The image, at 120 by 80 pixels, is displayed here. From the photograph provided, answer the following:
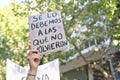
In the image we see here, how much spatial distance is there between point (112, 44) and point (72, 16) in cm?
197

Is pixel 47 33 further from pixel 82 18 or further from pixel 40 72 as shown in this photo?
pixel 82 18

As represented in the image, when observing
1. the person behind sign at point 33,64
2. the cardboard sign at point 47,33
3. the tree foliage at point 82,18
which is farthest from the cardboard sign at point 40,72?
the tree foliage at point 82,18

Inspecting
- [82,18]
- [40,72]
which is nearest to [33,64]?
[40,72]

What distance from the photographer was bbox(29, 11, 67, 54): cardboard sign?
6064 mm

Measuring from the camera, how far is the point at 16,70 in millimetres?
6938

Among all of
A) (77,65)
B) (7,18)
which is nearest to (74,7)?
(7,18)

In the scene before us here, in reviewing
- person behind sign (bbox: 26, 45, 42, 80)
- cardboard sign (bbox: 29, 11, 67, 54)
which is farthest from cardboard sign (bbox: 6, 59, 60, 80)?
person behind sign (bbox: 26, 45, 42, 80)

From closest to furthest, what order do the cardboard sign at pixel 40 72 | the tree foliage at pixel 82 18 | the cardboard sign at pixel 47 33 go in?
1. the cardboard sign at pixel 47 33
2. the cardboard sign at pixel 40 72
3. the tree foliage at pixel 82 18

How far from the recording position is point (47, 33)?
6312mm

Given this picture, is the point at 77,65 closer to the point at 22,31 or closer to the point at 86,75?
the point at 86,75

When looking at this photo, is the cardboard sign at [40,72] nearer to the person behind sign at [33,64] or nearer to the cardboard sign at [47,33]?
the cardboard sign at [47,33]

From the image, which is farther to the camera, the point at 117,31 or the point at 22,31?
the point at 22,31

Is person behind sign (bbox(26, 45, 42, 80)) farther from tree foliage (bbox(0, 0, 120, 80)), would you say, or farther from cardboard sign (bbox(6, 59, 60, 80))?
tree foliage (bbox(0, 0, 120, 80))

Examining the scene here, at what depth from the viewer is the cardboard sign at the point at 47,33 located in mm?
6064
